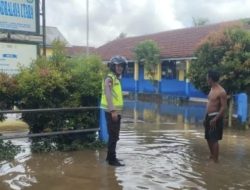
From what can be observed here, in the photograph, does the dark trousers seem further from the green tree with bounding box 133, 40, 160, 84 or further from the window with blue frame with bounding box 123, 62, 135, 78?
the window with blue frame with bounding box 123, 62, 135, 78

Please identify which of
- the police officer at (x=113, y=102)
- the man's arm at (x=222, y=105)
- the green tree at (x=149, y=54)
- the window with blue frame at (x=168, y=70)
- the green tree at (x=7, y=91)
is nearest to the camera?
the police officer at (x=113, y=102)

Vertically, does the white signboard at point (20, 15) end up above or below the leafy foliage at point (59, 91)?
above

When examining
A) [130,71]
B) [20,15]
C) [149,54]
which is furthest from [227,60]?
[130,71]

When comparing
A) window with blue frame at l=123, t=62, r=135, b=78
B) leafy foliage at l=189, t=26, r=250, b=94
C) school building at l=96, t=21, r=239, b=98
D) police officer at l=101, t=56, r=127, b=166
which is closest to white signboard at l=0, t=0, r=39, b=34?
police officer at l=101, t=56, r=127, b=166

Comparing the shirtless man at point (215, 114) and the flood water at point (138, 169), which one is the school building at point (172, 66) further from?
the shirtless man at point (215, 114)

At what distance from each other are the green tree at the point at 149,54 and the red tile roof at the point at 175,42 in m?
0.60

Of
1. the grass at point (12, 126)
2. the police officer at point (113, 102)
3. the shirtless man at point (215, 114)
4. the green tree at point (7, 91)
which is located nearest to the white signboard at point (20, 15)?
the green tree at point (7, 91)

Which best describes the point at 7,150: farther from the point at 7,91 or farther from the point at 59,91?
the point at 59,91

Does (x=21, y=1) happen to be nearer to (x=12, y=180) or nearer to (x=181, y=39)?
(x=12, y=180)

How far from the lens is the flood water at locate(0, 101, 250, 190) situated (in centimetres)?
654

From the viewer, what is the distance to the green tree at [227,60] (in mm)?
14648

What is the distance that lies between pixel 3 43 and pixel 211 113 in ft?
16.1

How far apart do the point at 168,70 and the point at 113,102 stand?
982 inches

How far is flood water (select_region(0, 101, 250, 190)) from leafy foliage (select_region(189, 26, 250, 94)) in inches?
165
